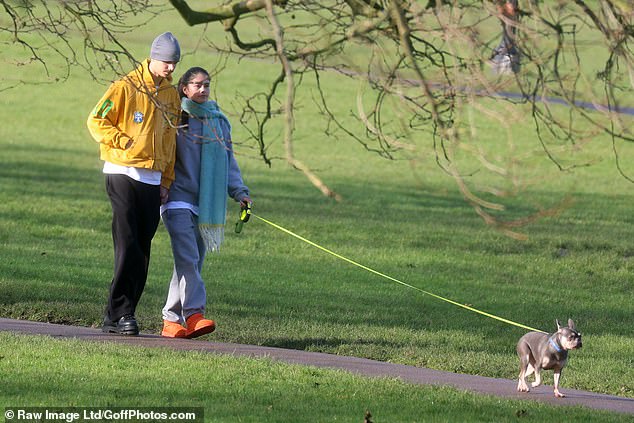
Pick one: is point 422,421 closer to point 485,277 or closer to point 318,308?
point 318,308

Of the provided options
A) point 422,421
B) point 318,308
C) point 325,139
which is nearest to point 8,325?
point 318,308

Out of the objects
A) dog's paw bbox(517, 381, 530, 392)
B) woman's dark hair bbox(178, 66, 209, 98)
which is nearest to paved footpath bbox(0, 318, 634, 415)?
dog's paw bbox(517, 381, 530, 392)

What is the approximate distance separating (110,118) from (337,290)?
420 centimetres

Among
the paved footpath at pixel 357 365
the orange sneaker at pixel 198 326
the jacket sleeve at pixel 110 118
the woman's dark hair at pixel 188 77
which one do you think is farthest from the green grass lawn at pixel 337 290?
the woman's dark hair at pixel 188 77

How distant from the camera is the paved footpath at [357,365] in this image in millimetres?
8055

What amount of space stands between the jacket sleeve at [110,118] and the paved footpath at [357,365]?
1378 mm

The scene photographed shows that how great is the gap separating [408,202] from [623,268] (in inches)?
273

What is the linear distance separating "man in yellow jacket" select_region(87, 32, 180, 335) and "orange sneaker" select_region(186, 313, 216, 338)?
14.9 inches

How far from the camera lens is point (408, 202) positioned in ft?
72.3

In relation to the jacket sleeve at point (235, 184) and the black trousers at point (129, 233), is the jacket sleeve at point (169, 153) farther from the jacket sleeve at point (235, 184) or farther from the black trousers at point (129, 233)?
the jacket sleeve at point (235, 184)

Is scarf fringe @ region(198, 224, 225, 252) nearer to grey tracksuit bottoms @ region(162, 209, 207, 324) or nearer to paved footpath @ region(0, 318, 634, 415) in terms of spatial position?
grey tracksuit bottoms @ region(162, 209, 207, 324)

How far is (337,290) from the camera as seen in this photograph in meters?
12.8

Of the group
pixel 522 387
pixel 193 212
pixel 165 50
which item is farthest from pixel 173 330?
pixel 522 387

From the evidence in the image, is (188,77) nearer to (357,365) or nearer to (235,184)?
(235,184)
